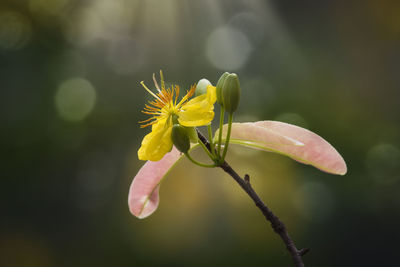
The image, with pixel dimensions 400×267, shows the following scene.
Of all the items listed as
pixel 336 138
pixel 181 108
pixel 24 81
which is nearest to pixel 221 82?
pixel 181 108

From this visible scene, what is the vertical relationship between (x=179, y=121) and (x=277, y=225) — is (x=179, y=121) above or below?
above

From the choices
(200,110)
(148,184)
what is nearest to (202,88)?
(200,110)

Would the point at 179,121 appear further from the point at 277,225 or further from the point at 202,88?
the point at 277,225

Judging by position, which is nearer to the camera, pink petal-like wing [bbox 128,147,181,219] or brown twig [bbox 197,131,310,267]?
brown twig [bbox 197,131,310,267]

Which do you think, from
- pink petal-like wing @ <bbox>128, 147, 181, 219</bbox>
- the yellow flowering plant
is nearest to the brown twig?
the yellow flowering plant

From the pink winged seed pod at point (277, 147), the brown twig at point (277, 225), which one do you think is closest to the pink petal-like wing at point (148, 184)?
the pink winged seed pod at point (277, 147)

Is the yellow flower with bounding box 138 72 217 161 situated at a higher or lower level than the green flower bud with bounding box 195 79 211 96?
lower

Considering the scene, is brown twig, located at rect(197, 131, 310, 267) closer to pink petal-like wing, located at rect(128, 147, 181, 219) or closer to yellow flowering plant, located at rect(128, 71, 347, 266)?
yellow flowering plant, located at rect(128, 71, 347, 266)
